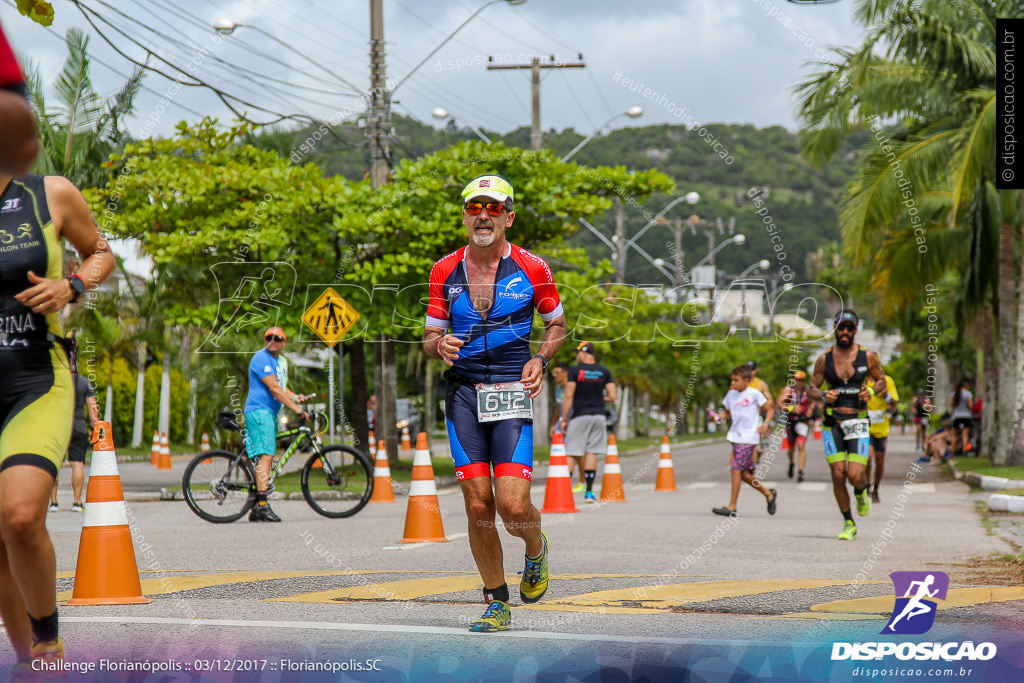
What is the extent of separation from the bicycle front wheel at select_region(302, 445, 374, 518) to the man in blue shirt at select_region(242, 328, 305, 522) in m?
0.45

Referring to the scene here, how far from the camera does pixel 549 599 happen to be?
6691 millimetres

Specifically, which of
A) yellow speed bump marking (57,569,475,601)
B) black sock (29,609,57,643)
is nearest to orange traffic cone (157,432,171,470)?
yellow speed bump marking (57,569,475,601)

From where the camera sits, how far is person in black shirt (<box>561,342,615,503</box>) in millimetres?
16406

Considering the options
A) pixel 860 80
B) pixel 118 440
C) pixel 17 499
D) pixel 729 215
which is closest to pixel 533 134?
pixel 860 80

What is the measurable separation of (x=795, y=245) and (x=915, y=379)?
67.4 ft

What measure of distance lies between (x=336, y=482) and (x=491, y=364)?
25.6 ft

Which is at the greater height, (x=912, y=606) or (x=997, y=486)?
(x=912, y=606)

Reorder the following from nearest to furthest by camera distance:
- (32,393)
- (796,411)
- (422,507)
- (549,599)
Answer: (32,393) < (549,599) < (422,507) < (796,411)

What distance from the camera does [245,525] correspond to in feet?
41.7

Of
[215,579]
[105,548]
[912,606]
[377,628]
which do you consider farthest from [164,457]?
[912,606]

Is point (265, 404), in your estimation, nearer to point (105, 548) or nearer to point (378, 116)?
point (105, 548)

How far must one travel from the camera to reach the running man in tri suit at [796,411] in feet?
67.1

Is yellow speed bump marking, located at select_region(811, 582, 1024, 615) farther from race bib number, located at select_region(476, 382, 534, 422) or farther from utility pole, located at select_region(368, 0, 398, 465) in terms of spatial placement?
utility pole, located at select_region(368, 0, 398, 465)

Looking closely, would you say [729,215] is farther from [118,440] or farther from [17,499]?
[17,499]
